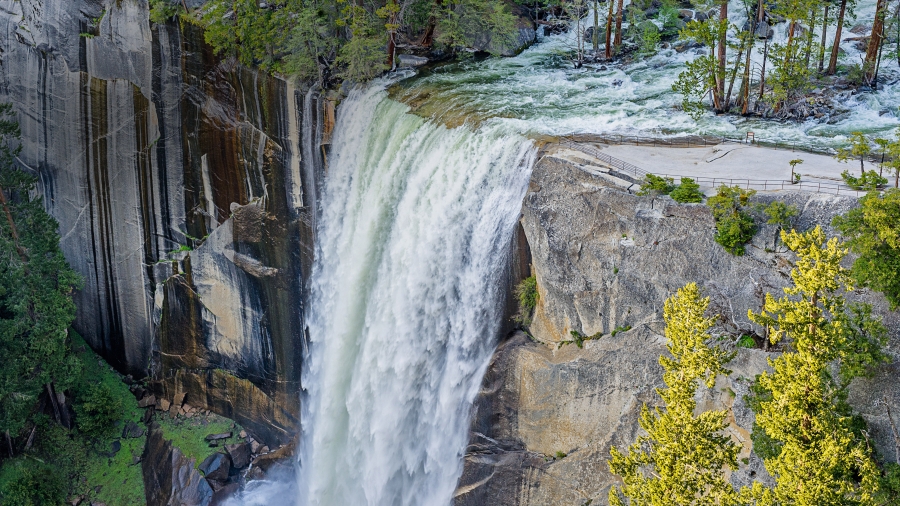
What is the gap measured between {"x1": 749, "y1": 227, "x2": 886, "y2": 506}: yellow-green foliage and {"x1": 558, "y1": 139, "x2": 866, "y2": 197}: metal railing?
383cm

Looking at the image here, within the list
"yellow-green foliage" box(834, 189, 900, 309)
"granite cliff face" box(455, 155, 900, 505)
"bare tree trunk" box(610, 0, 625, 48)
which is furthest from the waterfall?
"bare tree trunk" box(610, 0, 625, 48)

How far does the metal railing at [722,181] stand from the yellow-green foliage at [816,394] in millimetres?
3833

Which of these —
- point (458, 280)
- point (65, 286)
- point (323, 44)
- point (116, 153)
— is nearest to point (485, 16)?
point (323, 44)

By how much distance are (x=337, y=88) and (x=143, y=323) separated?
13.5 metres

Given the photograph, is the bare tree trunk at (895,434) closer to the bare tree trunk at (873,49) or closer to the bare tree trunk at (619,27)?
the bare tree trunk at (873,49)

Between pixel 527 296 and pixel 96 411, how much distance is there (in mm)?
19104

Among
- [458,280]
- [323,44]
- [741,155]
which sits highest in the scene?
[323,44]

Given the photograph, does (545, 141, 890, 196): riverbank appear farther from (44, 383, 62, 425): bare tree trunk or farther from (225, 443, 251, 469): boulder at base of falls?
(44, 383, 62, 425): bare tree trunk

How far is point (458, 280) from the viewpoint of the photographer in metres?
23.3

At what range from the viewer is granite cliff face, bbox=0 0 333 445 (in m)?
31.0

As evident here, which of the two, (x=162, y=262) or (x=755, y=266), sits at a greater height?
(x=755, y=266)

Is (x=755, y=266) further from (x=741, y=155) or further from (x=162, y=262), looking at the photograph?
(x=162, y=262)

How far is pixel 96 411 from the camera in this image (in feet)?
105

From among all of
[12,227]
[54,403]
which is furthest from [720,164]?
[54,403]
